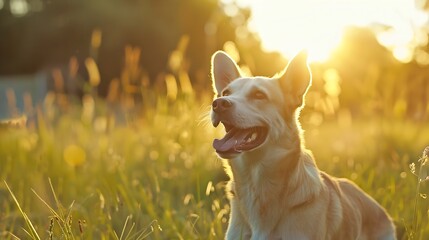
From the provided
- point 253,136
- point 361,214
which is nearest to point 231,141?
point 253,136

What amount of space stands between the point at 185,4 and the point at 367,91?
21.2m

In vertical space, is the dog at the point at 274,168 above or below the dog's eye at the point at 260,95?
below

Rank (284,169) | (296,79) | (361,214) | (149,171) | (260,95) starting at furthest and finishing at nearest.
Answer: (149,171), (361,214), (296,79), (260,95), (284,169)

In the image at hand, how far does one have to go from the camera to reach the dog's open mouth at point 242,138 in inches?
167

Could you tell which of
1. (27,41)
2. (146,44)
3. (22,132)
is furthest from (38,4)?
(22,132)

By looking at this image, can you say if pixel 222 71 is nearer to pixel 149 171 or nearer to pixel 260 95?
pixel 260 95

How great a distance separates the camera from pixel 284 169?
441cm

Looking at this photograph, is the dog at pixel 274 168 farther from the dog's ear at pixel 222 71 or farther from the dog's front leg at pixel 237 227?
the dog's ear at pixel 222 71

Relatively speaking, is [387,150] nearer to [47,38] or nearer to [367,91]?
[367,91]

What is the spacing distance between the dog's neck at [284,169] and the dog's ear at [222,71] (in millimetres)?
936

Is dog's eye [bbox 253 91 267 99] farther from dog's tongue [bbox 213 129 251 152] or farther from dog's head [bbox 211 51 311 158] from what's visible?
dog's tongue [bbox 213 129 251 152]

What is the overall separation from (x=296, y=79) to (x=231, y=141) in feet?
2.64

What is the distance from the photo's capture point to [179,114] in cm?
859

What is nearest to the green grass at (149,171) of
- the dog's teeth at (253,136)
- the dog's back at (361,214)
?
the dog's back at (361,214)
